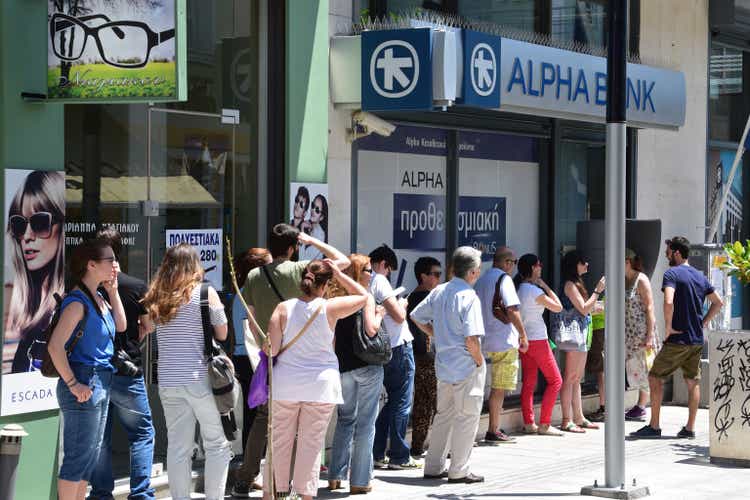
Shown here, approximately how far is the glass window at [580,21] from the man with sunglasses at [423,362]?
165 inches

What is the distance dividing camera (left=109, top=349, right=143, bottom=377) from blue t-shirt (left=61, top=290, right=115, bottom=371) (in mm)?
278

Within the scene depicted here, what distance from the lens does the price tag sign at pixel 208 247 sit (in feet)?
32.3

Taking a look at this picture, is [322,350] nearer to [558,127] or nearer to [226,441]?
[226,441]

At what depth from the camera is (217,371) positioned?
7.98 m

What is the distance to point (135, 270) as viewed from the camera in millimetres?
9336

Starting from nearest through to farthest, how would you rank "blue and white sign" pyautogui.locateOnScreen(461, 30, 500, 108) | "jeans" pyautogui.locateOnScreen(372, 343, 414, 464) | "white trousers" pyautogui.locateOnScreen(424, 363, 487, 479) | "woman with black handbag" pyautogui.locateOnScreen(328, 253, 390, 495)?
"woman with black handbag" pyautogui.locateOnScreen(328, 253, 390, 495) < "white trousers" pyautogui.locateOnScreen(424, 363, 487, 479) < "jeans" pyautogui.locateOnScreen(372, 343, 414, 464) < "blue and white sign" pyautogui.locateOnScreen(461, 30, 500, 108)

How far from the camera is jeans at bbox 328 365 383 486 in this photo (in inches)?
372

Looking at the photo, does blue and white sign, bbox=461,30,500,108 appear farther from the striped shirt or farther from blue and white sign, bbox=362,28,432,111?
the striped shirt

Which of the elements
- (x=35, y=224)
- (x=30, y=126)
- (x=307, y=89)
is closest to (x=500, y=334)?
(x=307, y=89)

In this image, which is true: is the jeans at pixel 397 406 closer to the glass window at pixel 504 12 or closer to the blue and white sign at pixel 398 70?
the blue and white sign at pixel 398 70

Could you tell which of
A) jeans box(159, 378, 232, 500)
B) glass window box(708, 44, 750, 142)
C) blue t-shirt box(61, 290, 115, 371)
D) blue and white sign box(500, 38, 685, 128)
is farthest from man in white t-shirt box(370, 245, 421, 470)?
glass window box(708, 44, 750, 142)

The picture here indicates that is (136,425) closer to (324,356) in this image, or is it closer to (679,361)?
(324,356)

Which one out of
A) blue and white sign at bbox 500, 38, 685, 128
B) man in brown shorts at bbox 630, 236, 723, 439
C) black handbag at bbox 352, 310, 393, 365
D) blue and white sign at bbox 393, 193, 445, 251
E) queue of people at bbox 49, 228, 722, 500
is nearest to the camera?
queue of people at bbox 49, 228, 722, 500

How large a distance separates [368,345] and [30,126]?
2.73 m
